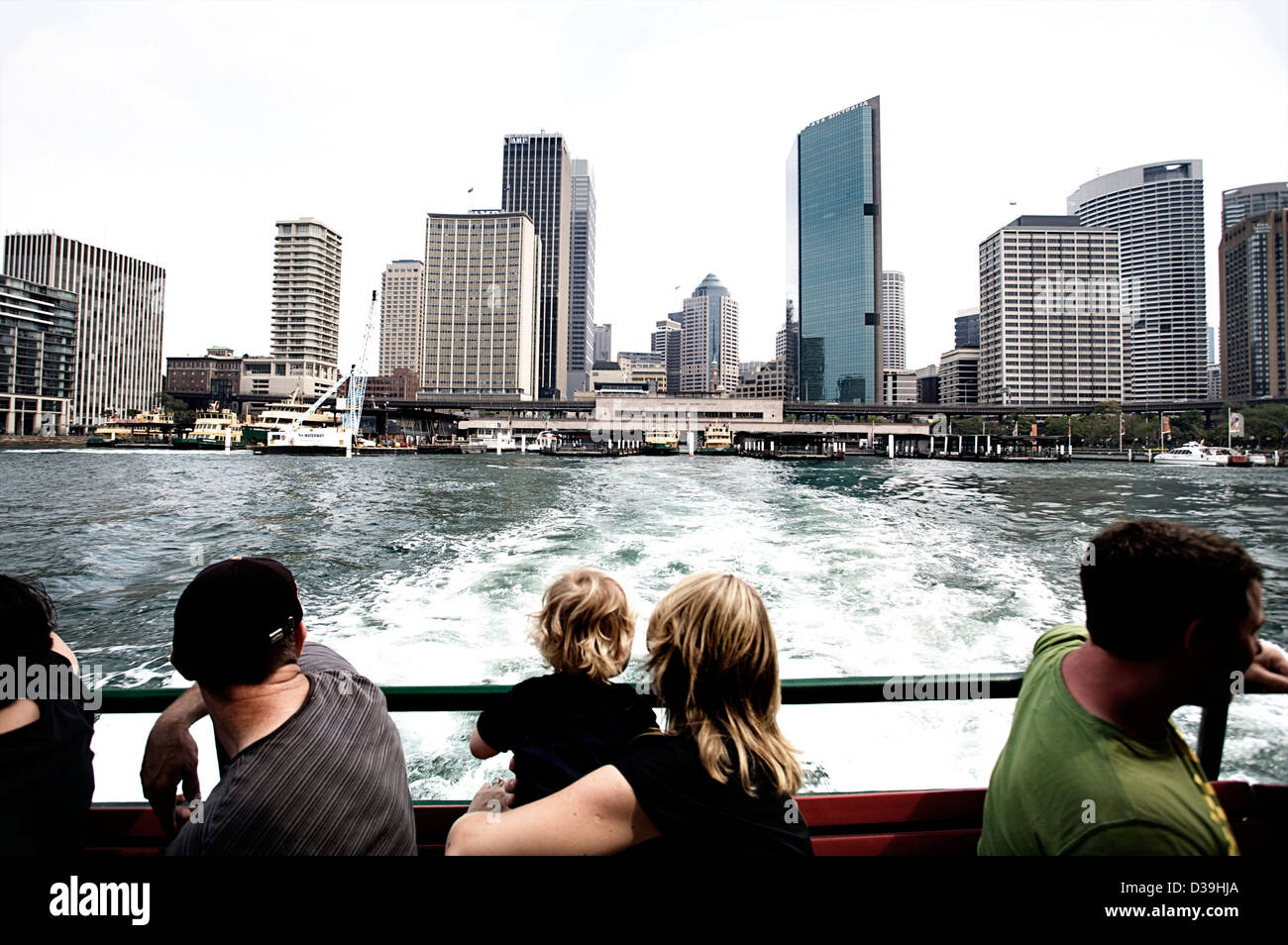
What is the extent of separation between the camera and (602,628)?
1.76m

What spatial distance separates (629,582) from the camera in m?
9.43

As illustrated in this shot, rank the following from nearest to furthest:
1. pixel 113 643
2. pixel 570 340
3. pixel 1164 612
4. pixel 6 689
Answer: pixel 1164 612, pixel 6 689, pixel 113 643, pixel 570 340

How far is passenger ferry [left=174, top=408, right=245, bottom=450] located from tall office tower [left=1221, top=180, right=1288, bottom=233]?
170 m

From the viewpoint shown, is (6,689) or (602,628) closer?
(6,689)

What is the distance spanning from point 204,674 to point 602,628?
95cm

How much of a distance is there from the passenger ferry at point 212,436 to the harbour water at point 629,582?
57513mm

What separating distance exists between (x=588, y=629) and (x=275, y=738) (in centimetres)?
79

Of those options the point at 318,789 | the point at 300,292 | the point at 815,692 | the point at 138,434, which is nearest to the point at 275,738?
the point at 318,789

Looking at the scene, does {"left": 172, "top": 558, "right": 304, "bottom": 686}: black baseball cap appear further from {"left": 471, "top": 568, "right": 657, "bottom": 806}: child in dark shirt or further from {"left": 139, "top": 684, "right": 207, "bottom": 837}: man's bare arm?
{"left": 471, "top": 568, "right": 657, "bottom": 806}: child in dark shirt

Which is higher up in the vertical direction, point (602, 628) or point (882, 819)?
point (602, 628)

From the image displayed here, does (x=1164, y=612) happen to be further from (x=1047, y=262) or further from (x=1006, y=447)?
(x=1047, y=262)

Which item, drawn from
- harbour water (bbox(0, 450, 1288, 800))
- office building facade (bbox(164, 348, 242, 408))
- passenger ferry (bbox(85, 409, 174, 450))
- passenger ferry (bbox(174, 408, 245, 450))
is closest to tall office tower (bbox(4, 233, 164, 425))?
office building facade (bbox(164, 348, 242, 408))

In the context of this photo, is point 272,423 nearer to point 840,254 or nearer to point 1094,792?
point 1094,792

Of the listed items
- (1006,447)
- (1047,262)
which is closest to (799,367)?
(1047,262)
